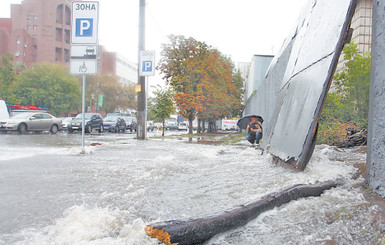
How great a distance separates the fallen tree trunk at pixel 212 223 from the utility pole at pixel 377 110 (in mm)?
607

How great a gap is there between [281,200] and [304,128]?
1012 mm

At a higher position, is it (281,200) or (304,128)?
(304,128)

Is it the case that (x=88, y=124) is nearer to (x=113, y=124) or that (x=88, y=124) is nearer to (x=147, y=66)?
(x=113, y=124)

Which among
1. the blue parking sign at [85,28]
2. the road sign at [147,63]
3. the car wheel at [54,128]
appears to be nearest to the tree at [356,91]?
the blue parking sign at [85,28]

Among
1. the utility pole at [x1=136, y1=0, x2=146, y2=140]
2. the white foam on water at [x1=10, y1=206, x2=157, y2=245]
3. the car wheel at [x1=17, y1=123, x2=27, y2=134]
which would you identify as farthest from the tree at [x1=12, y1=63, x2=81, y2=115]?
the white foam on water at [x1=10, y1=206, x2=157, y2=245]

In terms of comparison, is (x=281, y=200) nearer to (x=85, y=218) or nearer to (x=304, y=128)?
(x=304, y=128)

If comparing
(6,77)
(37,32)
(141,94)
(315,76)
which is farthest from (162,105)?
(37,32)

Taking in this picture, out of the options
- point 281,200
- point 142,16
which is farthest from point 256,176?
point 142,16

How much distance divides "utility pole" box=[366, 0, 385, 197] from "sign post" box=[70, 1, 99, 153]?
6.10m

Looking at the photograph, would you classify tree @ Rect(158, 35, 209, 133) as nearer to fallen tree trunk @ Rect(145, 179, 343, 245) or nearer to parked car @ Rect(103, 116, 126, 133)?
parked car @ Rect(103, 116, 126, 133)

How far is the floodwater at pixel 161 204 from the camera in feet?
6.48

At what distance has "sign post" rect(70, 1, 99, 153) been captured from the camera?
7.30 m

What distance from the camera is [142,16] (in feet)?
43.1

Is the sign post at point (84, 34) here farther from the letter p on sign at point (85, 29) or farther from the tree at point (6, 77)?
the tree at point (6, 77)
